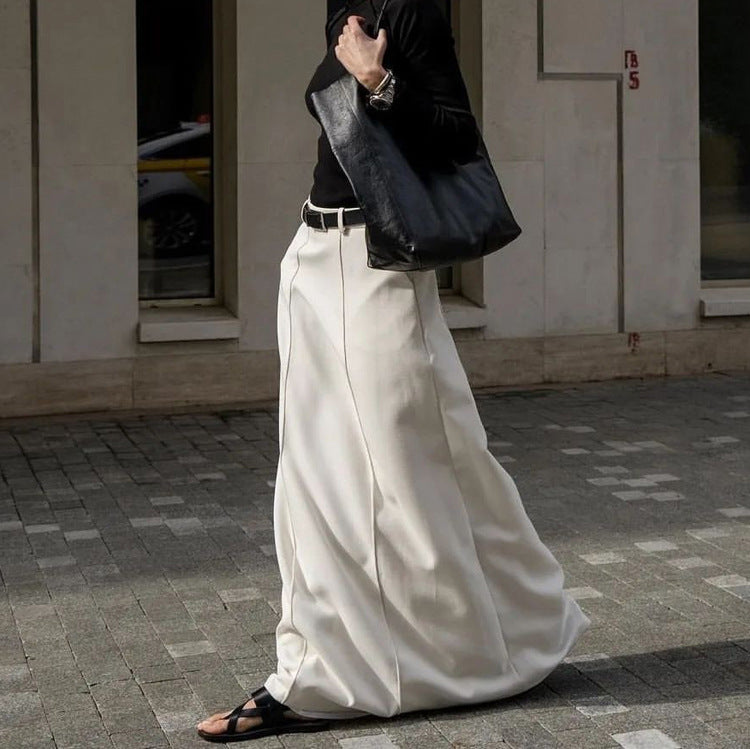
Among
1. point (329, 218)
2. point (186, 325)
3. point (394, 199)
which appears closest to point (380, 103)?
point (394, 199)

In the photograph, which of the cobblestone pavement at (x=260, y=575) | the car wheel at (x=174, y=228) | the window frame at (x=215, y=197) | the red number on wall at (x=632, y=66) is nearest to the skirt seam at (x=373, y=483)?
the cobblestone pavement at (x=260, y=575)

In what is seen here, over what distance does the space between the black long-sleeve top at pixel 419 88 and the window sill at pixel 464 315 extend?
6.50 metres

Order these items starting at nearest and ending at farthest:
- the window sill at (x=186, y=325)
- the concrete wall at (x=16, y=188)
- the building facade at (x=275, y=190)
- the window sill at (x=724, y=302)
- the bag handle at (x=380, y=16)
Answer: the bag handle at (x=380, y=16) < the concrete wall at (x=16, y=188) < the building facade at (x=275, y=190) < the window sill at (x=186, y=325) < the window sill at (x=724, y=302)

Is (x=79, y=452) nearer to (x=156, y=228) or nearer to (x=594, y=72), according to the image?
(x=156, y=228)

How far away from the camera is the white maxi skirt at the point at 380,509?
14.7 feet

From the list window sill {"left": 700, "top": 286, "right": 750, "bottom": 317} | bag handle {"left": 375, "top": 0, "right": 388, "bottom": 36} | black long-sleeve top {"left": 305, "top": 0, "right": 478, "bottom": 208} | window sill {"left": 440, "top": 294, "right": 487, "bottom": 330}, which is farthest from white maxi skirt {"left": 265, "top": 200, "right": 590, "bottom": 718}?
window sill {"left": 700, "top": 286, "right": 750, "bottom": 317}

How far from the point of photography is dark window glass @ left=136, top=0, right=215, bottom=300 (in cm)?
1088

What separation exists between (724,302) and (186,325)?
3.87 meters

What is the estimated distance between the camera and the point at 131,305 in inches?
411

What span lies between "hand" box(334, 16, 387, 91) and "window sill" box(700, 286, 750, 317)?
7724 millimetres

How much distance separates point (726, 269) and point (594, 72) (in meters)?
1.93

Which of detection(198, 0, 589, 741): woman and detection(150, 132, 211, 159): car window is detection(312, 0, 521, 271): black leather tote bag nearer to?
detection(198, 0, 589, 741): woman

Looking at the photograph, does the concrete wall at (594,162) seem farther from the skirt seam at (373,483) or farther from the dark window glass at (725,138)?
the skirt seam at (373,483)

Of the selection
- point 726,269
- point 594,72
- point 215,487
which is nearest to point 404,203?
point 215,487
